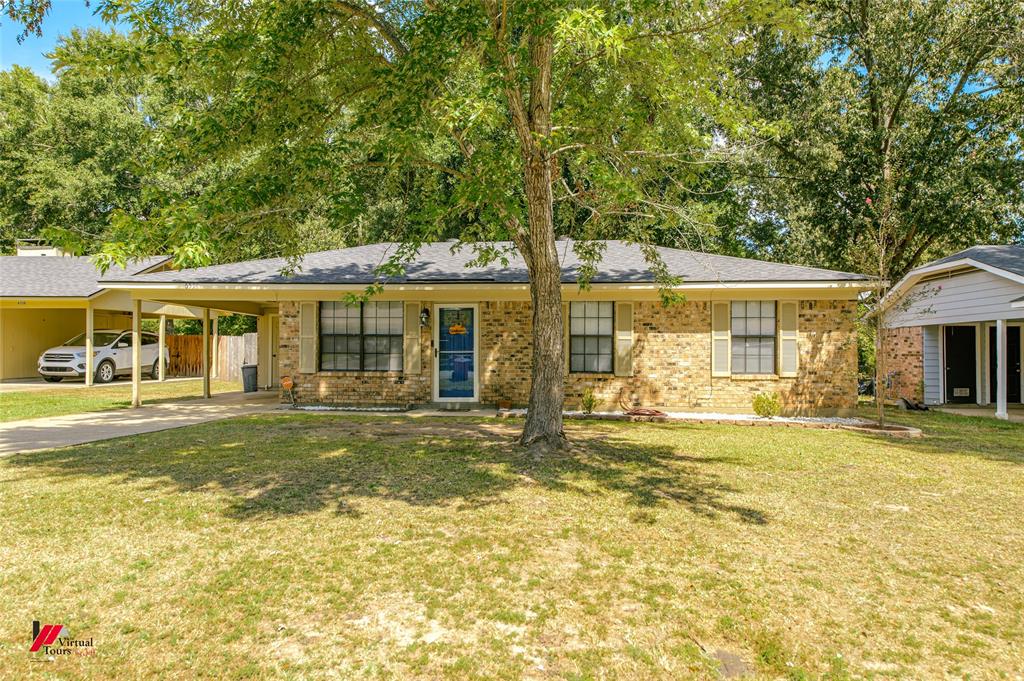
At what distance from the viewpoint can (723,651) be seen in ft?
10.8

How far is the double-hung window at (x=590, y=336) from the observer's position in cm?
1359

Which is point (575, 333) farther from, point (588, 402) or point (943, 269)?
point (943, 269)

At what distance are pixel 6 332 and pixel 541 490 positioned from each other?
2252 centimetres

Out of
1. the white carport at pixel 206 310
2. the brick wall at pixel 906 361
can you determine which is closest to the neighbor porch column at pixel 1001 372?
the brick wall at pixel 906 361

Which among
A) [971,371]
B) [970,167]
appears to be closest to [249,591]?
[971,371]

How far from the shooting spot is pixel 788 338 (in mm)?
13219

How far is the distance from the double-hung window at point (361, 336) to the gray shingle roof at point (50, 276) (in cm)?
712

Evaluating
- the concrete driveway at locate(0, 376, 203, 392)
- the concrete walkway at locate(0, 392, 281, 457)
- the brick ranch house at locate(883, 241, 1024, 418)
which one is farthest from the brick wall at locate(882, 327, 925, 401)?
the concrete driveway at locate(0, 376, 203, 392)

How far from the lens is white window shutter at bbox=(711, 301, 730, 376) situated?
1324 centimetres

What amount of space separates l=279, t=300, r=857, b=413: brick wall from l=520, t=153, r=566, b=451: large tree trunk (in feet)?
16.7

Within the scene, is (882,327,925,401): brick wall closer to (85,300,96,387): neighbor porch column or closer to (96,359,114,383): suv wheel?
(85,300,96,387): neighbor porch column

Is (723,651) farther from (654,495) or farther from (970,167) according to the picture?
(970,167)

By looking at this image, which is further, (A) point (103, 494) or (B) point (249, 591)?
(A) point (103, 494)

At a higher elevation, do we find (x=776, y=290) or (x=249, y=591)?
(x=776, y=290)
